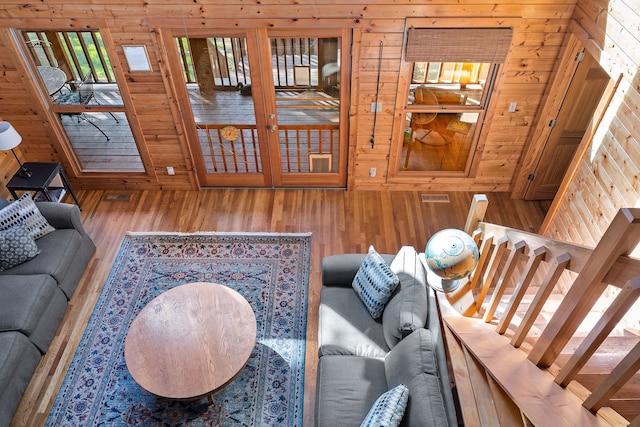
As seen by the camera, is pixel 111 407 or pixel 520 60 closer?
pixel 111 407

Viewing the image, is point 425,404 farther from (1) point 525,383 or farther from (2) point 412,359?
(1) point 525,383

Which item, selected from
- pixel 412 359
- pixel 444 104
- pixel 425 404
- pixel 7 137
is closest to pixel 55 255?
pixel 7 137

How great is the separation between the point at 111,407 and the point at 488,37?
4.70m

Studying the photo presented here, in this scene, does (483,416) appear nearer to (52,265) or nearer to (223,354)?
(223,354)

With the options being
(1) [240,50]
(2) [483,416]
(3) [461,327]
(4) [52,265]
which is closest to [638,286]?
(2) [483,416]

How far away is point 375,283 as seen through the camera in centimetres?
352

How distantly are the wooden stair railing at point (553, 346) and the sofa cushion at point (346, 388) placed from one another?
64cm

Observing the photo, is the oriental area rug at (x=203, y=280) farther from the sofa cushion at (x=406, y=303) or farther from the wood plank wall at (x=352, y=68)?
the wood plank wall at (x=352, y=68)

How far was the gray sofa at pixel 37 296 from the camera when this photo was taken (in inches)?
133

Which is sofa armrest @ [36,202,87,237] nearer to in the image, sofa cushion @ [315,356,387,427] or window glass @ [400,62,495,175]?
sofa cushion @ [315,356,387,427]

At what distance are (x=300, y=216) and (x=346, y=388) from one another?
7.96ft

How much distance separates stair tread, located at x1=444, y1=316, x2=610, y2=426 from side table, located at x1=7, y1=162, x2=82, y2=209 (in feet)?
14.7

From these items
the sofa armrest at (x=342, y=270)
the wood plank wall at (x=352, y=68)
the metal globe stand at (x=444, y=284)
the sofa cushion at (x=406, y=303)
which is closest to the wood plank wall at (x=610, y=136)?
the wood plank wall at (x=352, y=68)

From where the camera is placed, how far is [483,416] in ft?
7.69
